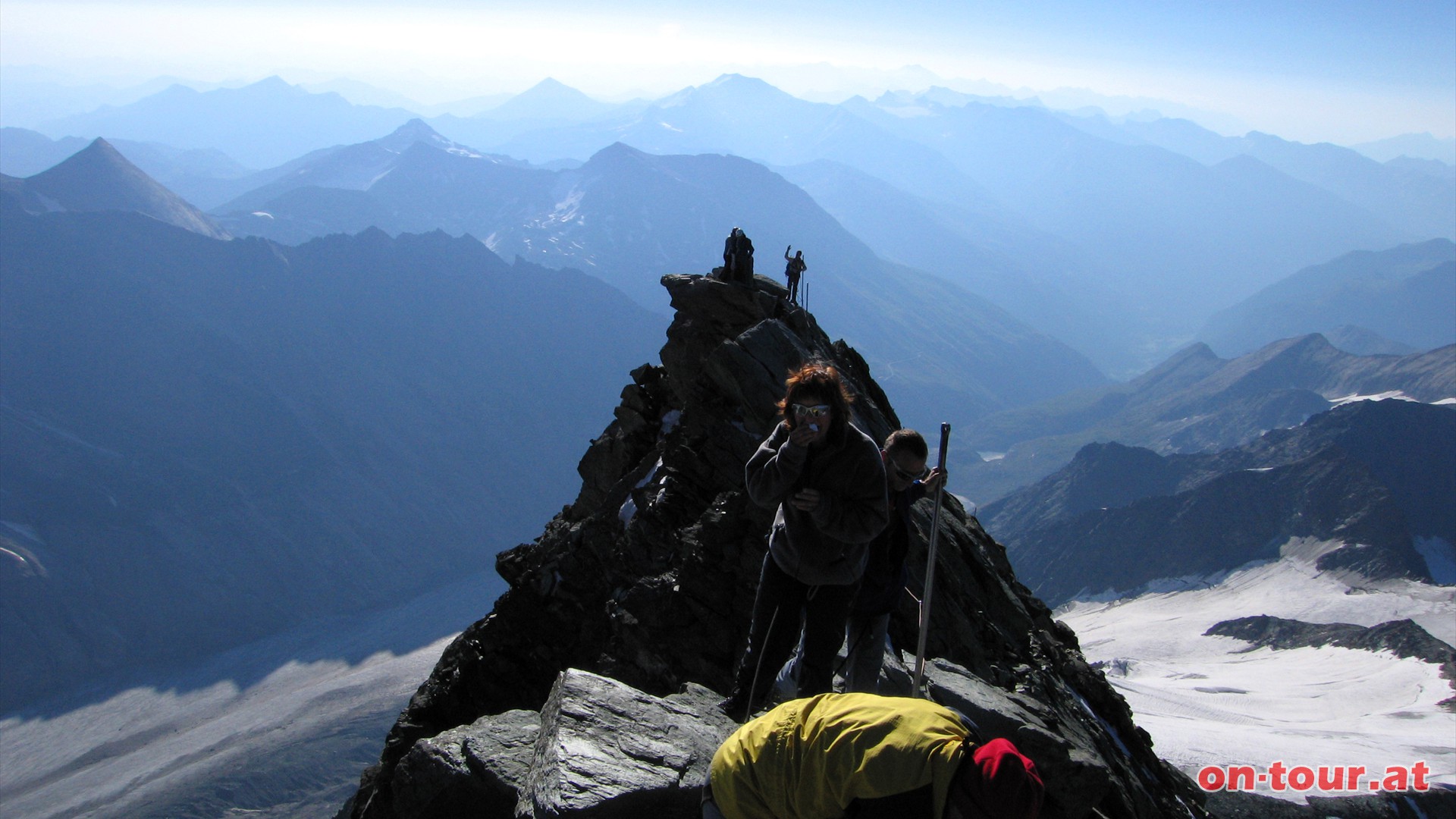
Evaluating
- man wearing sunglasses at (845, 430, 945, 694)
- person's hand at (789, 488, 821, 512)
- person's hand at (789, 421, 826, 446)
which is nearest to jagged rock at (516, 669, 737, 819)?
man wearing sunglasses at (845, 430, 945, 694)

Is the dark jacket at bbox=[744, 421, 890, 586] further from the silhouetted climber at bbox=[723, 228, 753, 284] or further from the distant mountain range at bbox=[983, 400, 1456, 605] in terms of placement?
the distant mountain range at bbox=[983, 400, 1456, 605]

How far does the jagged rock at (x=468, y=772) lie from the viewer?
28.5ft

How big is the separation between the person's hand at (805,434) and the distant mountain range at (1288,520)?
568 ft

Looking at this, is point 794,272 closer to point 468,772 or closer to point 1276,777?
point 468,772

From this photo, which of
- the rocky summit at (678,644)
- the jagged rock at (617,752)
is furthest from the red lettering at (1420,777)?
the jagged rock at (617,752)

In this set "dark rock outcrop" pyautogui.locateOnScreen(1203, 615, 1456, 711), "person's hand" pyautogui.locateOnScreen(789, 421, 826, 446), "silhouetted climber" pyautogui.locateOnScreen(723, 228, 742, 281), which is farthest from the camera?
"dark rock outcrop" pyautogui.locateOnScreen(1203, 615, 1456, 711)

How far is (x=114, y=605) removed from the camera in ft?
467

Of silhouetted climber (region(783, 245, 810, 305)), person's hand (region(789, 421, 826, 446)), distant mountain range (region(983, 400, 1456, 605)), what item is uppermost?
silhouetted climber (region(783, 245, 810, 305))

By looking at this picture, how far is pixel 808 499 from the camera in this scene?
7.75m

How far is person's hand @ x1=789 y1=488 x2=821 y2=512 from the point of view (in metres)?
7.72

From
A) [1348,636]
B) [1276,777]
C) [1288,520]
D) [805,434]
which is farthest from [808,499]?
[1288,520]

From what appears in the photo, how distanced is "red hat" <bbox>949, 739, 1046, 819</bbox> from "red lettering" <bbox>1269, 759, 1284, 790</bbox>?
180ft

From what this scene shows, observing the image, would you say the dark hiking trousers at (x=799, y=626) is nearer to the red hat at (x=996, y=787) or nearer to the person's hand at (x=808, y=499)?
the person's hand at (x=808, y=499)

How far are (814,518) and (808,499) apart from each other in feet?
0.65
